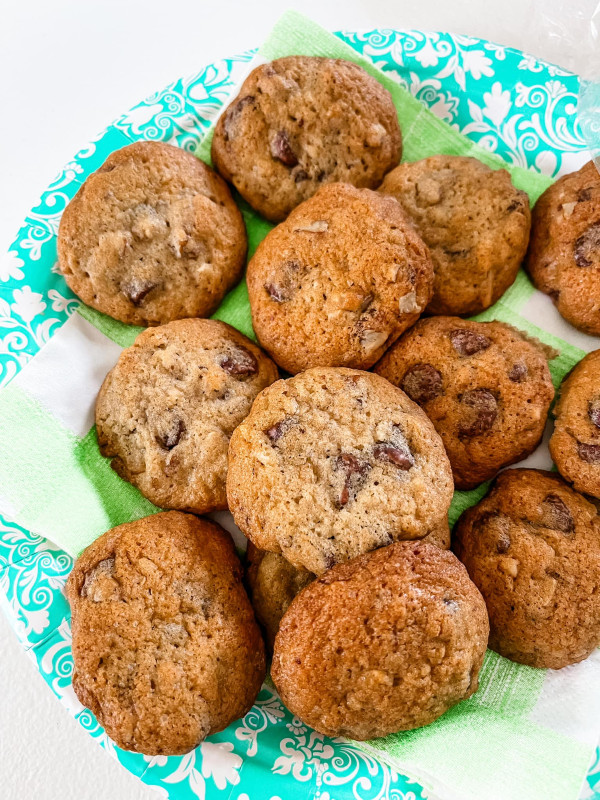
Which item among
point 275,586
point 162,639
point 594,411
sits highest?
point 594,411

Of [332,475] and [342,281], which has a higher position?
[342,281]

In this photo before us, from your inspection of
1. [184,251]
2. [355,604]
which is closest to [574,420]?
[355,604]

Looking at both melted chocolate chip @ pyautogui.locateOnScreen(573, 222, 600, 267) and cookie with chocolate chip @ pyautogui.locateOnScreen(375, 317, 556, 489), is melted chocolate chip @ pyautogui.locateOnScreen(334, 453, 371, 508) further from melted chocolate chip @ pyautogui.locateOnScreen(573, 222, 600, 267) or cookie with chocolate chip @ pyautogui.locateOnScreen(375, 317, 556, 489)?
melted chocolate chip @ pyautogui.locateOnScreen(573, 222, 600, 267)

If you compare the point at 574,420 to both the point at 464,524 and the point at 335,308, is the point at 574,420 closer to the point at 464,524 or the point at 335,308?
the point at 464,524

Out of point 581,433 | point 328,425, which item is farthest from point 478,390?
point 328,425

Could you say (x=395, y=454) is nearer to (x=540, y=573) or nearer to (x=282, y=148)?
(x=540, y=573)

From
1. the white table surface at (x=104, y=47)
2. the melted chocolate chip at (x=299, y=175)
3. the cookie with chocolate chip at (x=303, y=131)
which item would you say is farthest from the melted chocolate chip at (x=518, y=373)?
the white table surface at (x=104, y=47)

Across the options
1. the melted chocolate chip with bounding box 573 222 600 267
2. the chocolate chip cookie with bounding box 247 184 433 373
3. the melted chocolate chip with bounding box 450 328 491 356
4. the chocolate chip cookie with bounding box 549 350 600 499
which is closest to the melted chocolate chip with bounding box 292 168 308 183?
the chocolate chip cookie with bounding box 247 184 433 373
